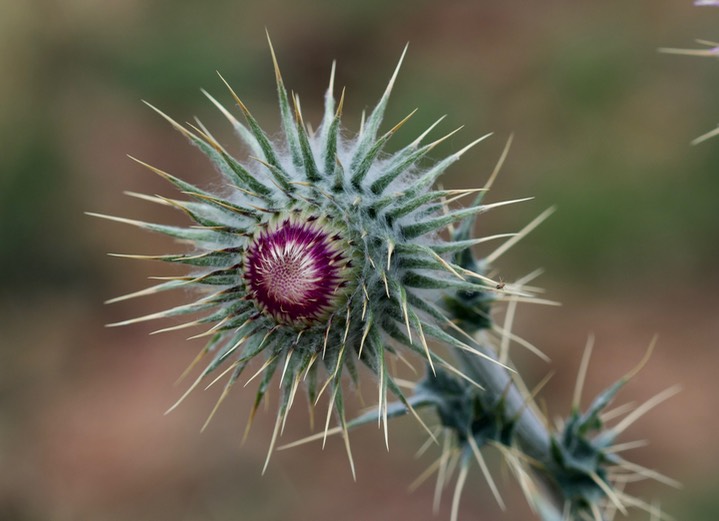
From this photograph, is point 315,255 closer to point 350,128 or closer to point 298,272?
point 298,272

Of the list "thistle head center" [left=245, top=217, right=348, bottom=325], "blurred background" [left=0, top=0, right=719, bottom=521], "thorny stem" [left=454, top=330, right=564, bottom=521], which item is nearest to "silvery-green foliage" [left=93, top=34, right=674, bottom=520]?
"thistle head center" [left=245, top=217, right=348, bottom=325]

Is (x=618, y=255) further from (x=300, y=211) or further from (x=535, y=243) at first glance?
(x=300, y=211)

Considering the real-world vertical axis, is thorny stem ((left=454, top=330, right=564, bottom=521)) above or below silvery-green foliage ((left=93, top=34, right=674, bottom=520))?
below

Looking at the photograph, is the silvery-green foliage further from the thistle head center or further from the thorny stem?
the thorny stem

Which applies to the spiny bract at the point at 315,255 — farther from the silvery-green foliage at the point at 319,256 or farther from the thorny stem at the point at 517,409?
the thorny stem at the point at 517,409

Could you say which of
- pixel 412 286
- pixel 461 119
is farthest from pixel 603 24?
pixel 412 286

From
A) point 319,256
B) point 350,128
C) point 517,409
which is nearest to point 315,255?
point 319,256

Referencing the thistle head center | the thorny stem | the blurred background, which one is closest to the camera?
the thistle head center

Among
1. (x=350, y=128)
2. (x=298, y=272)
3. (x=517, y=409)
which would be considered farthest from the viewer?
(x=350, y=128)
